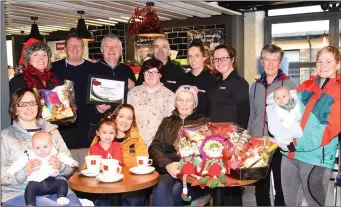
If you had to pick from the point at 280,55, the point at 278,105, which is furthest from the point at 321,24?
the point at 278,105

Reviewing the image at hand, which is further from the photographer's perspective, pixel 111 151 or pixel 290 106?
pixel 111 151

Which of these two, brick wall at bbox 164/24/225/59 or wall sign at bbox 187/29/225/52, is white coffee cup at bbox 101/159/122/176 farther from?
brick wall at bbox 164/24/225/59

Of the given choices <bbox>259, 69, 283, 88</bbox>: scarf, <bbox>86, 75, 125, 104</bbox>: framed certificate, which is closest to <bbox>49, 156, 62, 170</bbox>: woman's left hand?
<bbox>86, 75, 125, 104</bbox>: framed certificate

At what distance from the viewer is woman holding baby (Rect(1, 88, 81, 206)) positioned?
98.9 inches

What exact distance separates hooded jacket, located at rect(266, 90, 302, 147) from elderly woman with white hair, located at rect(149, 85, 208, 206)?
0.55 meters

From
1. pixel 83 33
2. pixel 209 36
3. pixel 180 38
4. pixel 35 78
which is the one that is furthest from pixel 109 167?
pixel 180 38

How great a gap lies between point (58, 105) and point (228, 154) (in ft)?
4.40

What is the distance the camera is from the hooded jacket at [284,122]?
257 cm

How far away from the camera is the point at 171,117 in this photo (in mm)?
3107

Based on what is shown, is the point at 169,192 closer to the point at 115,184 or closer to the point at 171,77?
the point at 115,184

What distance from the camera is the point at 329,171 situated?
8.48 feet

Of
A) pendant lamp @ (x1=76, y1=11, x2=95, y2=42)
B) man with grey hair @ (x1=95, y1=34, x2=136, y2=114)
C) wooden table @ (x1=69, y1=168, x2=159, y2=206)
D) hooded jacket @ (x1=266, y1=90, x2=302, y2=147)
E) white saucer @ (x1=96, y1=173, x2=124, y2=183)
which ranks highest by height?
pendant lamp @ (x1=76, y1=11, x2=95, y2=42)

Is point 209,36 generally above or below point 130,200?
above

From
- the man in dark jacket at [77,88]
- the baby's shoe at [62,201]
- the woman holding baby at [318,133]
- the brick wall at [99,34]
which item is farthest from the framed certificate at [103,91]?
the brick wall at [99,34]
